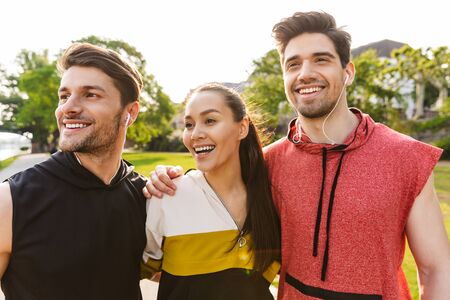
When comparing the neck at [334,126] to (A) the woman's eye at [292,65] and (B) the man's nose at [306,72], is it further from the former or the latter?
(A) the woman's eye at [292,65]

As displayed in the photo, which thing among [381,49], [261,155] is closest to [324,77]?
[261,155]

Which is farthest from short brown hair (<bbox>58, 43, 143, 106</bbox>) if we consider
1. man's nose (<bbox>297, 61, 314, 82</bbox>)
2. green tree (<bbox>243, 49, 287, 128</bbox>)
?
green tree (<bbox>243, 49, 287, 128</bbox>)

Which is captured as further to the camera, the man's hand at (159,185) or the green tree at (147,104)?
the green tree at (147,104)

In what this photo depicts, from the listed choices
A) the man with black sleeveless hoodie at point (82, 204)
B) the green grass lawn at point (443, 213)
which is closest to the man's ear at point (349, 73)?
the man with black sleeveless hoodie at point (82, 204)

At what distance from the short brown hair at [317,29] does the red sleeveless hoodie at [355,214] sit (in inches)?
20.7

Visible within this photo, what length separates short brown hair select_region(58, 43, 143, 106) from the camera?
7.87 ft

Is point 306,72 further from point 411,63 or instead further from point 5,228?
point 411,63

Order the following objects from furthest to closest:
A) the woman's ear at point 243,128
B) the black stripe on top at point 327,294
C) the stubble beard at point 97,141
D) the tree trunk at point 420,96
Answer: the tree trunk at point 420,96 → the woman's ear at point 243,128 → the stubble beard at point 97,141 → the black stripe on top at point 327,294

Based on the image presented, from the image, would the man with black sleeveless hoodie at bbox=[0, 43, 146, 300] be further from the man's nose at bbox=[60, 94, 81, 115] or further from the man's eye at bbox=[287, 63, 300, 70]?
the man's eye at bbox=[287, 63, 300, 70]

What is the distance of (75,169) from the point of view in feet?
7.38

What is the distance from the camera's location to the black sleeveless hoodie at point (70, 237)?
6.53ft

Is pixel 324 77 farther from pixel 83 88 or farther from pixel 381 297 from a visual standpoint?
pixel 83 88

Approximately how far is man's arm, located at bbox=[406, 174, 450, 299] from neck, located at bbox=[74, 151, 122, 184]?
1.79m

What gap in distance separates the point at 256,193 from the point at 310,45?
3.43 feet
